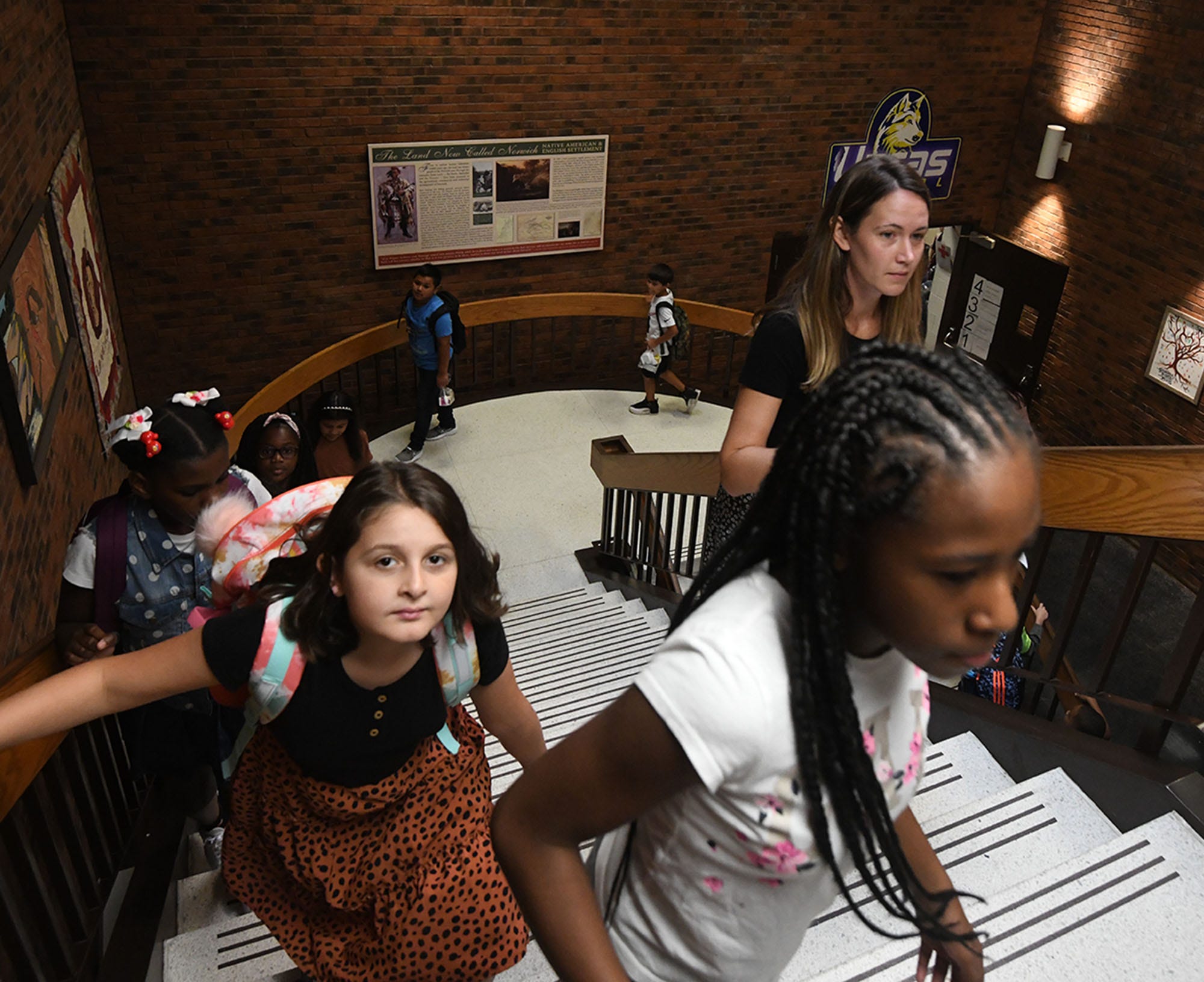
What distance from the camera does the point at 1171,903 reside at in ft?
6.43

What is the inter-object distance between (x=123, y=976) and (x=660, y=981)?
160 cm

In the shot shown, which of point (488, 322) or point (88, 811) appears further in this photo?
point (488, 322)

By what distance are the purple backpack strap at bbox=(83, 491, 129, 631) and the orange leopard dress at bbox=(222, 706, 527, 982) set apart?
0.69m

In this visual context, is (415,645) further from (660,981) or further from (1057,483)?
(1057,483)

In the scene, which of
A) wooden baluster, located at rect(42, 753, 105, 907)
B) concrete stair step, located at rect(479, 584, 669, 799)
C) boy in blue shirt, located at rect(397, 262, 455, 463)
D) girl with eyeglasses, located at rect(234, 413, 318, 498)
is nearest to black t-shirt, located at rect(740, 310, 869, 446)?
concrete stair step, located at rect(479, 584, 669, 799)

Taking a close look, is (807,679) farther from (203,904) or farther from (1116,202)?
(1116,202)

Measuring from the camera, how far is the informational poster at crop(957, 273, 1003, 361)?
9.19 metres

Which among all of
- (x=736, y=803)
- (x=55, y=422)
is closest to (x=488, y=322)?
(x=55, y=422)

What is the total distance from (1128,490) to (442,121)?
610cm

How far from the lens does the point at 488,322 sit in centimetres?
782

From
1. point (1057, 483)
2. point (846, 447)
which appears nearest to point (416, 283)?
point (1057, 483)

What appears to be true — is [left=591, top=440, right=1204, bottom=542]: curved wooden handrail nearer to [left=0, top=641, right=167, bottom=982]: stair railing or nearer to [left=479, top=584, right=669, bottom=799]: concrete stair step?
[left=479, top=584, right=669, bottom=799]: concrete stair step

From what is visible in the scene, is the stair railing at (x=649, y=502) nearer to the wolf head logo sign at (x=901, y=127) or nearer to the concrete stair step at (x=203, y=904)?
the concrete stair step at (x=203, y=904)

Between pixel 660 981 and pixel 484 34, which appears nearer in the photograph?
pixel 660 981
